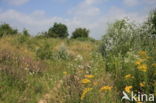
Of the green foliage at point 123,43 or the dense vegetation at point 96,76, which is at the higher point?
the green foliage at point 123,43

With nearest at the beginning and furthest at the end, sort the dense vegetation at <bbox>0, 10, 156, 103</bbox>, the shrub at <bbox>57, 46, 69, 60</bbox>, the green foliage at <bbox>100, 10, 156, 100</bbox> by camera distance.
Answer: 1. the dense vegetation at <bbox>0, 10, 156, 103</bbox>
2. the green foliage at <bbox>100, 10, 156, 100</bbox>
3. the shrub at <bbox>57, 46, 69, 60</bbox>

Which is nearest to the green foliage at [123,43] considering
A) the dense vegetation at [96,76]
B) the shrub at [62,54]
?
the dense vegetation at [96,76]

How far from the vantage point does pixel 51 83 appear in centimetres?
507

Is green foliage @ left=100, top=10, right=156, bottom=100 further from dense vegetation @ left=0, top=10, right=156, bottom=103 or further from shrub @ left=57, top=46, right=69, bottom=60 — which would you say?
shrub @ left=57, top=46, right=69, bottom=60

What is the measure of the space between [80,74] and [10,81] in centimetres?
172

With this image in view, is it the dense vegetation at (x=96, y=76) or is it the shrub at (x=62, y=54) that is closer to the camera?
the dense vegetation at (x=96, y=76)

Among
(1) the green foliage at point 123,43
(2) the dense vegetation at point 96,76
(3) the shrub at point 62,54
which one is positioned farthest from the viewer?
(3) the shrub at point 62,54

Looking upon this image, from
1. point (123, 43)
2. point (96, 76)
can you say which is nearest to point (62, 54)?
point (123, 43)

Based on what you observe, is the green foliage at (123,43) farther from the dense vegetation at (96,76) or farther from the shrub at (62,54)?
the shrub at (62,54)

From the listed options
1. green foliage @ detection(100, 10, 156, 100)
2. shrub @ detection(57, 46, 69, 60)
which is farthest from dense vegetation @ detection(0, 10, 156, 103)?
shrub @ detection(57, 46, 69, 60)

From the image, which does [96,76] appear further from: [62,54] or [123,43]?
[62,54]

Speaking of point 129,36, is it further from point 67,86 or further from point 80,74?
point 67,86

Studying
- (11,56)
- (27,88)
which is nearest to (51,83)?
(27,88)

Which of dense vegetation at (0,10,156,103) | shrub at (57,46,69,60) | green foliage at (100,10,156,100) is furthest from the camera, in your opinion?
shrub at (57,46,69,60)
